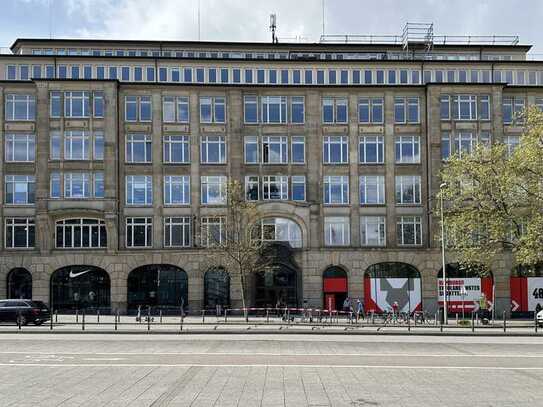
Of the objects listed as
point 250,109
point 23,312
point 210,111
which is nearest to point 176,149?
point 210,111

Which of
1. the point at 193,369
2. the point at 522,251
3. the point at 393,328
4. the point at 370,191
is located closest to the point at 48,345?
the point at 193,369

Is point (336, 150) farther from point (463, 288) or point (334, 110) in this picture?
point (463, 288)

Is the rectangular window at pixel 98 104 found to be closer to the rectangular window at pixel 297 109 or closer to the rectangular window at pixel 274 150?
the rectangular window at pixel 274 150

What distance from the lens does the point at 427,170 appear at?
210ft

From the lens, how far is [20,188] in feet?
204

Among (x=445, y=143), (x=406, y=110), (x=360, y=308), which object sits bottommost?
(x=360, y=308)

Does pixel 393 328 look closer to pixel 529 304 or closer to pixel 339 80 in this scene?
pixel 529 304

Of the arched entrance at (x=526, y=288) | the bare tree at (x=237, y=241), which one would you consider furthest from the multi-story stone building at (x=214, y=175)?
the bare tree at (x=237, y=241)

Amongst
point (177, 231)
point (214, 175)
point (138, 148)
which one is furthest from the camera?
point (214, 175)

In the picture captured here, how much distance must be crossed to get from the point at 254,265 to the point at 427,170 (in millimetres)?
16320

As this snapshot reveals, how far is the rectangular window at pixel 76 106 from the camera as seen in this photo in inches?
2461

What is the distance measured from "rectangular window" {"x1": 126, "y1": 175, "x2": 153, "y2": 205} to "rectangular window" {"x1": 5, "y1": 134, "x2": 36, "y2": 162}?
7.78 m

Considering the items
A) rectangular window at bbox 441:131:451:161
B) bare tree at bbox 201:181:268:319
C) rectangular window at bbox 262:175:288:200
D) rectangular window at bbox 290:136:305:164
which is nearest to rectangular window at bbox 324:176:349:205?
rectangular window at bbox 290:136:305:164

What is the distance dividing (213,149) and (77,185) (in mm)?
11120
